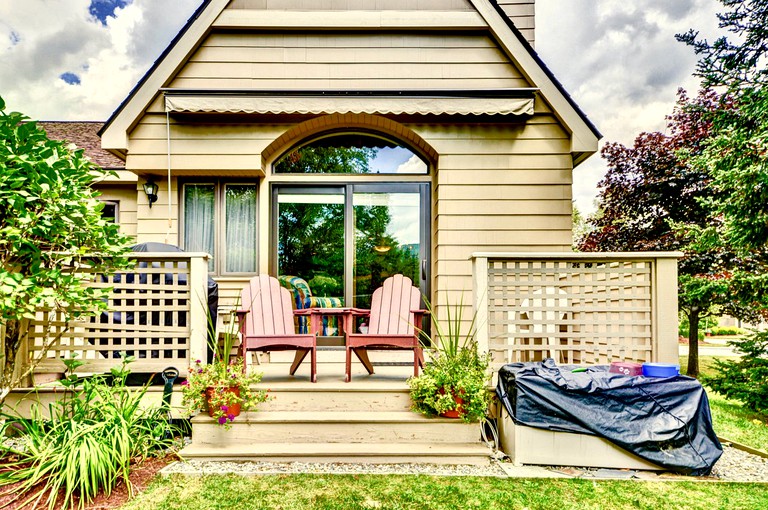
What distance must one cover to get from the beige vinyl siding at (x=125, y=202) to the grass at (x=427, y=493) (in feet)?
16.6

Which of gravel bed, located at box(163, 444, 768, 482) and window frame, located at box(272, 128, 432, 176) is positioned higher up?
window frame, located at box(272, 128, 432, 176)

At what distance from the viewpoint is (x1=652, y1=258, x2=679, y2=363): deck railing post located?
3.71 metres

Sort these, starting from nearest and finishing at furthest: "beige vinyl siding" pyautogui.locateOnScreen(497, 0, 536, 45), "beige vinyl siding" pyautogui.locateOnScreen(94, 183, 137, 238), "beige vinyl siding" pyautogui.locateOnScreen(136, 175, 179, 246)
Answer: "beige vinyl siding" pyautogui.locateOnScreen(136, 175, 179, 246), "beige vinyl siding" pyautogui.locateOnScreen(497, 0, 536, 45), "beige vinyl siding" pyautogui.locateOnScreen(94, 183, 137, 238)

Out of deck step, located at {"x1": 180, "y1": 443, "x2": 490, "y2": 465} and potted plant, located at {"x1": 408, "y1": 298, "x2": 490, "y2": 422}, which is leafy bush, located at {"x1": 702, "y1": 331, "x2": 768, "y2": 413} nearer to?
potted plant, located at {"x1": 408, "y1": 298, "x2": 490, "y2": 422}

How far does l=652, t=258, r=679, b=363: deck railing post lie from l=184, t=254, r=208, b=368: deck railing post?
12.5 ft

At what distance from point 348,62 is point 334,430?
428cm

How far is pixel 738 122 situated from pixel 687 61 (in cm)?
1469

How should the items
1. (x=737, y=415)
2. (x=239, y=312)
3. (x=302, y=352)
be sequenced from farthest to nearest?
(x=737, y=415)
(x=302, y=352)
(x=239, y=312)

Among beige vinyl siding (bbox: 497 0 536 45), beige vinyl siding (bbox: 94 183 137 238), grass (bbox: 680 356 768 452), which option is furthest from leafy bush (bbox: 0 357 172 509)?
beige vinyl siding (bbox: 497 0 536 45)

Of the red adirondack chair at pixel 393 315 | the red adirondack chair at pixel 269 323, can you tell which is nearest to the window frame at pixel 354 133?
the red adirondack chair at pixel 393 315

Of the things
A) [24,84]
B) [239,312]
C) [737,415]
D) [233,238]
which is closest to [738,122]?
[737,415]

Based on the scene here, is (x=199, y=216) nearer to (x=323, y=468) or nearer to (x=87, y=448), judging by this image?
(x=87, y=448)

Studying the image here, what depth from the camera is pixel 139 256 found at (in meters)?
3.72

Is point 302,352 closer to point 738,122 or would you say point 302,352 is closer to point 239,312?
point 239,312
